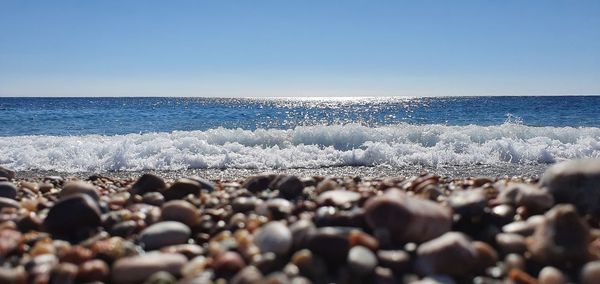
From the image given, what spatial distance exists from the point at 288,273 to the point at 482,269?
877 millimetres

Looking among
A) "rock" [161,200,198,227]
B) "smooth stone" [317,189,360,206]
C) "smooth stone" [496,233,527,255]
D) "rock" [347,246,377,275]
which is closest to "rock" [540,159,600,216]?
"smooth stone" [496,233,527,255]

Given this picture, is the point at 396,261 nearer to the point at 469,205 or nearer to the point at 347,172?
the point at 469,205

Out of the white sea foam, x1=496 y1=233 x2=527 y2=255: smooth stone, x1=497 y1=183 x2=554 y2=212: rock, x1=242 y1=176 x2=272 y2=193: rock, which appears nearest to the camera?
x1=496 y1=233 x2=527 y2=255: smooth stone

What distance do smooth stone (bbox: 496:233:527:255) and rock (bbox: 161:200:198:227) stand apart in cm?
169

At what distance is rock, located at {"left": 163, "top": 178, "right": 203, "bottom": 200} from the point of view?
3.73 m

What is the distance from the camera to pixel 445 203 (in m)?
2.88

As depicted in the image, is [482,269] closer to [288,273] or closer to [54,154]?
[288,273]

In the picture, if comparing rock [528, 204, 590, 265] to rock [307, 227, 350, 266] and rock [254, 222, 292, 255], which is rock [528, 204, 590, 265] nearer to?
rock [307, 227, 350, 266]

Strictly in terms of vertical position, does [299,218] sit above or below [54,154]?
above

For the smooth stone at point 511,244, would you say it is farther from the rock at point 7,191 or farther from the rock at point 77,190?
the rock at point 7,191

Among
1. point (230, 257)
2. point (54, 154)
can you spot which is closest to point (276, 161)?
point (54, 154)

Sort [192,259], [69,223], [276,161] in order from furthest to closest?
[276,161]
[69,223]
[192,259]

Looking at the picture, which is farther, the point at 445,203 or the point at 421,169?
the point at 421,169

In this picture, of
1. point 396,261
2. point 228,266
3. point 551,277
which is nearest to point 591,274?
point 551,277
